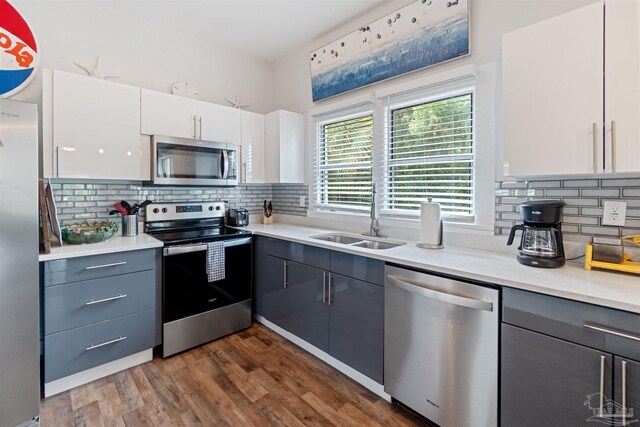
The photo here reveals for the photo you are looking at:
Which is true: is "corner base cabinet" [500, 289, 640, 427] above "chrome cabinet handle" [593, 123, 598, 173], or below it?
below

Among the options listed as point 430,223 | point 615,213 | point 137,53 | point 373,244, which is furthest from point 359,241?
point 137,53

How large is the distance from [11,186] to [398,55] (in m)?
2.55

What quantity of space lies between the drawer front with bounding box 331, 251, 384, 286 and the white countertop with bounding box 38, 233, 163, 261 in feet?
4.30

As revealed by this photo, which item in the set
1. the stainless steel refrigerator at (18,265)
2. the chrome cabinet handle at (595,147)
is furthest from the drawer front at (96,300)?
the chrome cabinet handle at (595,147)

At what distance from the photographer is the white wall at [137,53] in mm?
2303

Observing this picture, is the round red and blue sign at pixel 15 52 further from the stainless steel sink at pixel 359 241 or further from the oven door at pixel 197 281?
the stainless steel sink at pixel 359 241

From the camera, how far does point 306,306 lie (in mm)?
2361

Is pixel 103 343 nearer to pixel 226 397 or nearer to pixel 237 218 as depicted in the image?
pixel 226 397

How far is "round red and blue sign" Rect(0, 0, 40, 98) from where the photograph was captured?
2.11 metres

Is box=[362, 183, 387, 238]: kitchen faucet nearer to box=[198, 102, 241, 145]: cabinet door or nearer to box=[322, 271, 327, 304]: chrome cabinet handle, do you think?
box=[322, 271, 327, 304]: chrome cabinet handle

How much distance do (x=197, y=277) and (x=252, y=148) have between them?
1.41 m

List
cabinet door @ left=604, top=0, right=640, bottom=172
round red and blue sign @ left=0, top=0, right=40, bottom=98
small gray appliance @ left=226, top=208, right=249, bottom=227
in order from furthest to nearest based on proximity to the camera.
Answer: small gray appliance @ left=226, top=208, right=249, bottom=227 → round red and blue sign @ left=0, top=0, right=40, bottom=98 → cabinet door @ left=604, top=0, right=640, bottom=172

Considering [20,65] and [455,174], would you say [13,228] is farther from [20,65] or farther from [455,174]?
[455,174]

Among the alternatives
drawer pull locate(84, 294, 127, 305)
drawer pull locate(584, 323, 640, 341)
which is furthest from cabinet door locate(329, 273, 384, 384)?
drawer pull locate(84, 294, 127, 305)
